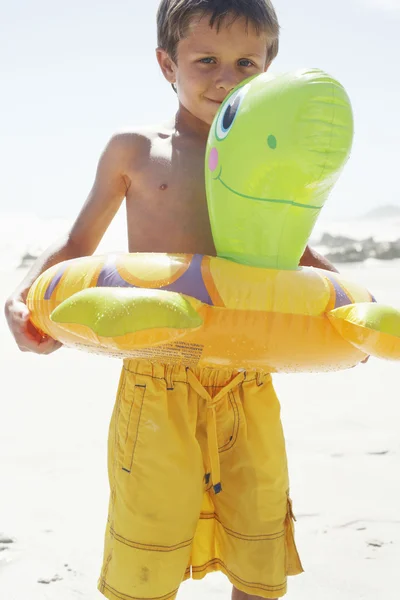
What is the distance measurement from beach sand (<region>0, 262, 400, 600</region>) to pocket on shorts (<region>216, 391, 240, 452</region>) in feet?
2.67

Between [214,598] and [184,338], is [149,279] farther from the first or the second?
[214,598]

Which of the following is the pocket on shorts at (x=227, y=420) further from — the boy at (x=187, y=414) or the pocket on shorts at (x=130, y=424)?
the pocket on shorts at (x=130, y=424)

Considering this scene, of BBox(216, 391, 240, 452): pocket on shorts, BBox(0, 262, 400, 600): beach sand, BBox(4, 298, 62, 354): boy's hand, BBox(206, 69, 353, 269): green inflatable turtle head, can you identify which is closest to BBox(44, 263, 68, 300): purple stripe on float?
BBox(4, 298, 62, 354): boy's hand

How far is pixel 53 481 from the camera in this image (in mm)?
3258

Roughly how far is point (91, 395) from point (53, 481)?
4.42 feet

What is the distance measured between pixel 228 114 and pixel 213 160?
0.11 metres

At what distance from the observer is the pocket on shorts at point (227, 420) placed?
78.0 inches

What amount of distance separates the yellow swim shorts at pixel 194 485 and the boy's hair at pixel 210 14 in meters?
0.94

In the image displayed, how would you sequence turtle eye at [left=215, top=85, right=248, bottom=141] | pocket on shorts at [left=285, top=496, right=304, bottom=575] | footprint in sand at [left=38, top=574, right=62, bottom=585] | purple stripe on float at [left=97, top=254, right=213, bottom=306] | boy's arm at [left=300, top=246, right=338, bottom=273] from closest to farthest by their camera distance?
purple stripe on float at [left=97, top=254, right=213, bottom=306] → turtle eye at [left=215, top=85, right=248, bottom=141] → pocket on shorts at [left=285, top=496, right=304, bottom=575] → boy's arm at [left=300, top=246, right=338, bottom=273] → footprint in sand at [left=38, top=574, right=62, bottom=585]

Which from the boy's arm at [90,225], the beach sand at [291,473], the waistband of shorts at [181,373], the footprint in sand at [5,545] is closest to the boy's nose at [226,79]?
the boy's arm at [90,225]

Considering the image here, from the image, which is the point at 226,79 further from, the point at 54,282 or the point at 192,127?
the point at 54,282

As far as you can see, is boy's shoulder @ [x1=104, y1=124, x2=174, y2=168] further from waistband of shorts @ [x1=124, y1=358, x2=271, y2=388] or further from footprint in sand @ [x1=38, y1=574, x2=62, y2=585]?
footprint in sand @ [x1=38, y1=574, x2=62, y2=585]

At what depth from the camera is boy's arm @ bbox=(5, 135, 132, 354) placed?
196 centimetres

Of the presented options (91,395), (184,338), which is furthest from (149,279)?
(91,395)
